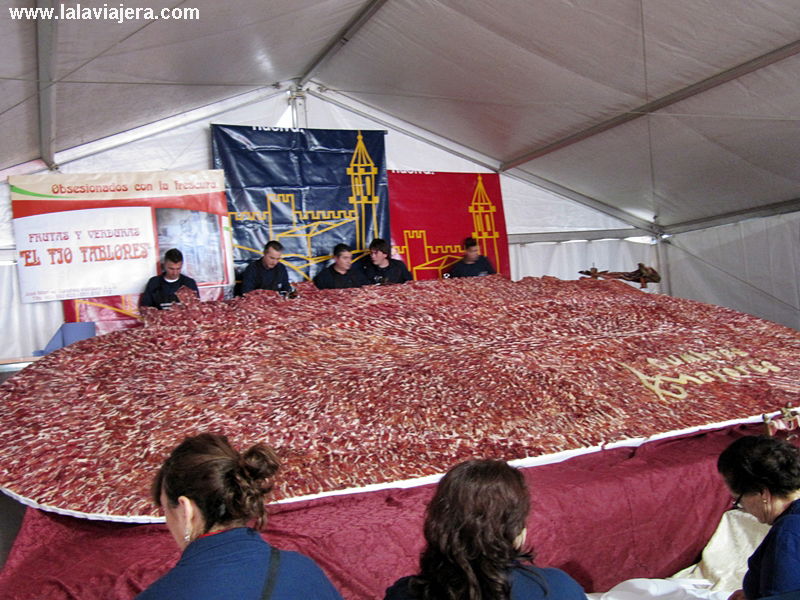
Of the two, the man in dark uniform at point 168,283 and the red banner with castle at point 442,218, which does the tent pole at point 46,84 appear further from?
the red banner with castle at point 442,218

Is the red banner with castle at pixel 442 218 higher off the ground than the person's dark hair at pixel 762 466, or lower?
higher

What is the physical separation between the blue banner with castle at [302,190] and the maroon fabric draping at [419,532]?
431 cm

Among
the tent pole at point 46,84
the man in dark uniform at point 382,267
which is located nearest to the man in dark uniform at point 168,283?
the tent pole at point 46,84

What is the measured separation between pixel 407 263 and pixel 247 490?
578 centimetres

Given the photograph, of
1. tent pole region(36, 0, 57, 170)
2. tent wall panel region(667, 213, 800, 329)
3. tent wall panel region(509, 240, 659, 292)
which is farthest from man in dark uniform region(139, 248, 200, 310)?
tent wall panel region(667, 213, 800, 329)

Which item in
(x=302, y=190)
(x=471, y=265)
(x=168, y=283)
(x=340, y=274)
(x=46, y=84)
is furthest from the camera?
(x=302, y=190)

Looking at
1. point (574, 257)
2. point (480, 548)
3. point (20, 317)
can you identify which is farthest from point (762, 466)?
point (574, 257)

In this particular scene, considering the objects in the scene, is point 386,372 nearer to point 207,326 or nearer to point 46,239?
point 207,326

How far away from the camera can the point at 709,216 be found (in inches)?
315

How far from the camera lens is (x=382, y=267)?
18.9 feet

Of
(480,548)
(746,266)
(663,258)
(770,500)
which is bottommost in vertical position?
(770,500)

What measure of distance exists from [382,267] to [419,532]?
396cm

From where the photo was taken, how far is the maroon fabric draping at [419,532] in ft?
5.58

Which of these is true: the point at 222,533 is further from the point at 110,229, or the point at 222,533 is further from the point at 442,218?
the point at 442,218
